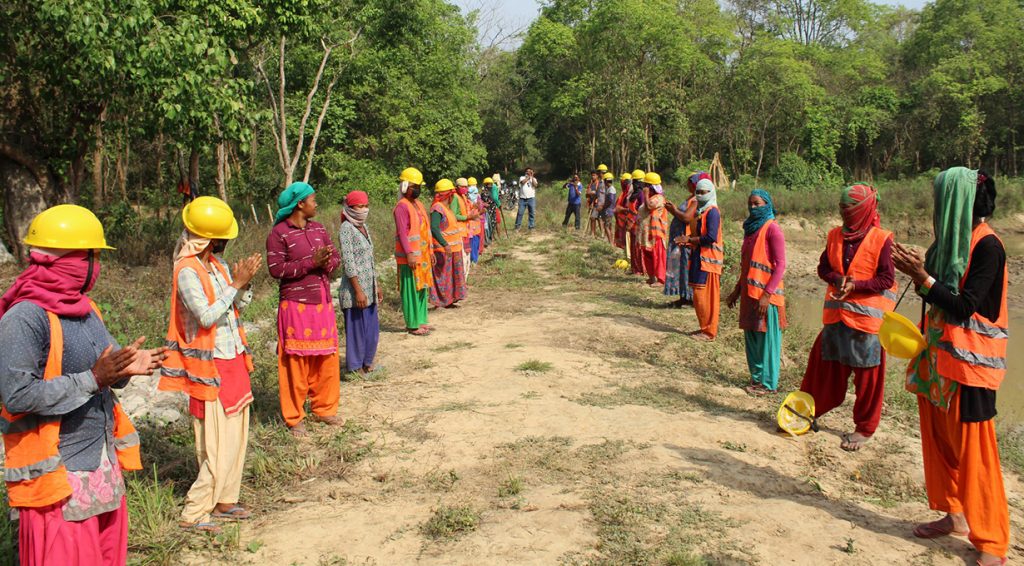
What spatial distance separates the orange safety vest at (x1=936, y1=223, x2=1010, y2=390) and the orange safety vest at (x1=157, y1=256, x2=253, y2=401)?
11.2ft

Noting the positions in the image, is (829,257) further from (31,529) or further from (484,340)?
(31,529)

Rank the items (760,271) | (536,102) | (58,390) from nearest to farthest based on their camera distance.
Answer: (58,390) → (760,271) → (536,102)

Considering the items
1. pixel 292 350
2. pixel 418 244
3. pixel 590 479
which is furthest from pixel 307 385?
pixel 418 244

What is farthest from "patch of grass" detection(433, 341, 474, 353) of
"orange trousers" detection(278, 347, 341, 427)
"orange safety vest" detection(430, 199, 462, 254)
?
"orange trousers" detection(278, 347, 341, 427)

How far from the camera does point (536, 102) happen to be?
114ft

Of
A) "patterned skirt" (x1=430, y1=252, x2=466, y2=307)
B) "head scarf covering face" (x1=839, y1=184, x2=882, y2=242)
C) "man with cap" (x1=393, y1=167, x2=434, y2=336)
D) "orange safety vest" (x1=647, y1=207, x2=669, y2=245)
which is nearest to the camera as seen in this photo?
"head scarf covering face" (x1=839, y1=184, x2=882, y2=242)

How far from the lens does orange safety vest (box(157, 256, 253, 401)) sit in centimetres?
344

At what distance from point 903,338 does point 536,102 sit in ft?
107

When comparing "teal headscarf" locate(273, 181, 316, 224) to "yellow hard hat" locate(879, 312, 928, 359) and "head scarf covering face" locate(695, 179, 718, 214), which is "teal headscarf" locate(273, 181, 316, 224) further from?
"head scarf covering face" locate(695, 179, 718, 214)

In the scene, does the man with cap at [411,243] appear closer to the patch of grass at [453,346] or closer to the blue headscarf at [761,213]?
the patch of grass at [453,346]

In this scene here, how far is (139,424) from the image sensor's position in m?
4.76

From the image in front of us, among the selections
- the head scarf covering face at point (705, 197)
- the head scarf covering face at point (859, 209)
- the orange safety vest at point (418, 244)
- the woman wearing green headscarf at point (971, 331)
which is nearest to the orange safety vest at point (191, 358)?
the woman wearing green headscarf at point (971, 331)

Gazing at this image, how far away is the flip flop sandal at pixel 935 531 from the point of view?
3.58 m

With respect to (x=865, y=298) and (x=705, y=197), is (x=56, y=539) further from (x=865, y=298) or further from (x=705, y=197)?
(x=705, y=197)
